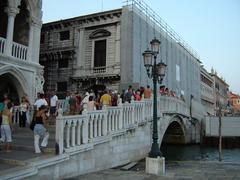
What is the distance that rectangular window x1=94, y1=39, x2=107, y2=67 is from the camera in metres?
22.5

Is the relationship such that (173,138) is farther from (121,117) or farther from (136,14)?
(121,117)

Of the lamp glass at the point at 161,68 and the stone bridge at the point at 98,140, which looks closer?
the stone bridge at the point at 98,140

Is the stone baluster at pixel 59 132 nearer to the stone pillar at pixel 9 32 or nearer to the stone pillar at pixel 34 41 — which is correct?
the stone pillar at pixel 9 32

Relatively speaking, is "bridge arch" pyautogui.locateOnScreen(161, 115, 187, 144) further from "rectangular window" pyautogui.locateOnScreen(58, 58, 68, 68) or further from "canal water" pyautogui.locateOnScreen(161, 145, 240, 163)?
"rectangular window" pyautogui.locateOnScreen(58, 58, 68, 68)

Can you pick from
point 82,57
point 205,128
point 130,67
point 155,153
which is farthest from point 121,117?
point 205,128

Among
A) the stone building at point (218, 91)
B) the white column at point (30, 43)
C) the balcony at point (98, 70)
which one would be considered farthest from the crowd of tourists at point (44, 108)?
the stone building at point (218, 91)

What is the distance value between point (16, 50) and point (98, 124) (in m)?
7.54

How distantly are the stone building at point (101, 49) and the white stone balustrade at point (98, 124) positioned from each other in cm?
732

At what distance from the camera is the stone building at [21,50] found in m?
14.3

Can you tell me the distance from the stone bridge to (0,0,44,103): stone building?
627 centimetres

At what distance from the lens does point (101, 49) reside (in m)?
22.7

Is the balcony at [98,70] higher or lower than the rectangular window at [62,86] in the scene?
higher

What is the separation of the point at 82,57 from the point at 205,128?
1546 centimetres

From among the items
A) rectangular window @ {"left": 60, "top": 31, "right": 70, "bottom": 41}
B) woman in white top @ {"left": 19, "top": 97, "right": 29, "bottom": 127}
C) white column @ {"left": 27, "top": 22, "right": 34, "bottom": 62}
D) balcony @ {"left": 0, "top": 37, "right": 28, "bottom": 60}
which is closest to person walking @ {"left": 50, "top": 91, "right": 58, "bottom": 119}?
woman in white top @ {"left": 19, "top": 97, "right": 29, "bottom": 127}
